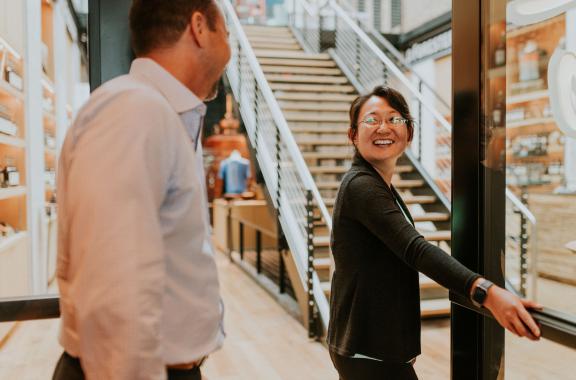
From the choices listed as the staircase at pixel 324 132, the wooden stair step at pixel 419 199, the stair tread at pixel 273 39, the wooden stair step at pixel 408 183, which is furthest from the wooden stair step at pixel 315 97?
the stair tread at pixel 273 39

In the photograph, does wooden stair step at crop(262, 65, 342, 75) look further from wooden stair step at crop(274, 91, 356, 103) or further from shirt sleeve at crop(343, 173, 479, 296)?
shirt sleeve at crop(343, 173, 479, 296)

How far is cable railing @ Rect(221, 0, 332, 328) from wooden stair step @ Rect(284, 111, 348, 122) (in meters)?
0.36

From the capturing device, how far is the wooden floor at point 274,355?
3.51m

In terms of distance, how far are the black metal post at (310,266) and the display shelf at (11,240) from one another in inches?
90.2

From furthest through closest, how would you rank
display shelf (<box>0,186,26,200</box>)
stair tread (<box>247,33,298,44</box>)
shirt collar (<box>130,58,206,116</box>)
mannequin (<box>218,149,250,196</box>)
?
mannequin (<box>218,149,250,196</box>) < stair tread (<box>247,33,298,44</box>) < display shelf (<box>0,186,26,200</box>) < shirt collar (<box>130,58,206,116</box>)

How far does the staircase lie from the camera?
16.9 ft

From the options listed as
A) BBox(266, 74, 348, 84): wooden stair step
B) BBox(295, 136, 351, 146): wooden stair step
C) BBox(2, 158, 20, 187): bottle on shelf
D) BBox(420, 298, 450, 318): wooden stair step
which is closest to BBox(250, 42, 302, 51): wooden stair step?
BBox(266, 74, 348, 84): wooden stair step

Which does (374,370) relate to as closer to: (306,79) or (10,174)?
(10,174)

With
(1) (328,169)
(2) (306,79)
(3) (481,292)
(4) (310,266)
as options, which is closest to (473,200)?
(3) (481,292)

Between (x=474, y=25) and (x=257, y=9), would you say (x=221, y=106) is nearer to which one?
Answer: (x=257, y=9)

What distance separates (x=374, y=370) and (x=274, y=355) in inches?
106

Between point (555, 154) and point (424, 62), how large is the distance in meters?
5.24

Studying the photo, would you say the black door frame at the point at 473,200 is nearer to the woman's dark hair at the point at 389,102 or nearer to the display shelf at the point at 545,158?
the woman's dark hair at the point at 389,102

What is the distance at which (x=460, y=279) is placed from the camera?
129 centimetres
